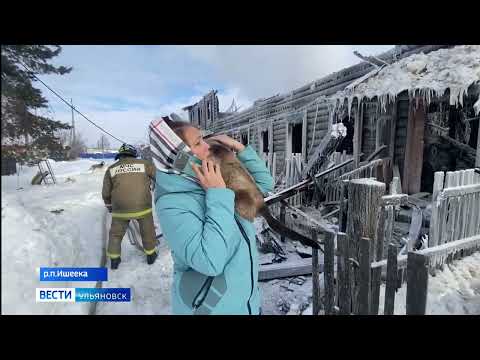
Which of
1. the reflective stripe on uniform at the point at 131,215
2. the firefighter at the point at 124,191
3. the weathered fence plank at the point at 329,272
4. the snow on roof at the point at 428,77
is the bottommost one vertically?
the weathered fence plank at the point at 329,272

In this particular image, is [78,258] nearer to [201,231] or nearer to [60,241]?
[60,241]

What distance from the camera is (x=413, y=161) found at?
16.2ft

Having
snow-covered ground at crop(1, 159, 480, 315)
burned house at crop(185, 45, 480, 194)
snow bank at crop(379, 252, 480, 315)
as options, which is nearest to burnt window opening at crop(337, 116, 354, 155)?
burned house at crop(185, 45, 480, 194)

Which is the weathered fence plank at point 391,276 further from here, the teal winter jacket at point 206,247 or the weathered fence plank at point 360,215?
the teal winter jacket at point 206,247

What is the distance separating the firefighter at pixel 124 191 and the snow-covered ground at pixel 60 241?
65 millimetres

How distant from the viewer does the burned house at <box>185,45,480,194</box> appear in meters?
3.45

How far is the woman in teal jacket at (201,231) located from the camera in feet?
3.30

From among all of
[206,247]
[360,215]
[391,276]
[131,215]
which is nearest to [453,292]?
[391,276]

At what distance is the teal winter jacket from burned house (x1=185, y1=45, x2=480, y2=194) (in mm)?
1190

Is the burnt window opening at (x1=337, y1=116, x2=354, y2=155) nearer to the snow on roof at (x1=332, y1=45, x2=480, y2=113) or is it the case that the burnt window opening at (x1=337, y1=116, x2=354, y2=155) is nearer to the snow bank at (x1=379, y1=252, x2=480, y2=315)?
the snow on roof at (x1=332, y1=45, x2=480, y2=113)

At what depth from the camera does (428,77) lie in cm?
356

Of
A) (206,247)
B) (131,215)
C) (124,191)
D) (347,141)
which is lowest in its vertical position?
(131,215)

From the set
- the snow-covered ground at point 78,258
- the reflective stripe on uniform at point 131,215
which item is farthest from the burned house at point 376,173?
the reflective stripe on uniform at point 131,215

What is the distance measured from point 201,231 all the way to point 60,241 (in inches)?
32.7
